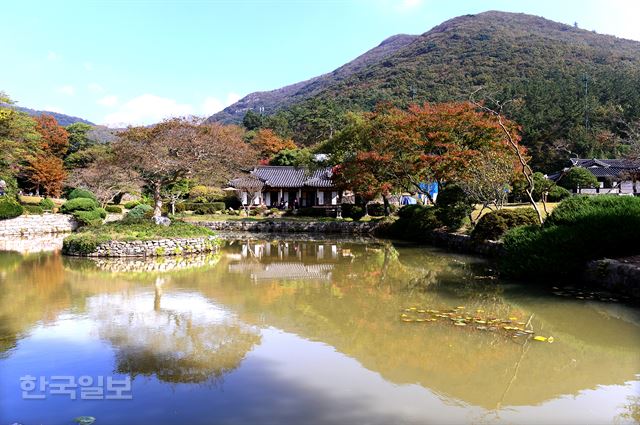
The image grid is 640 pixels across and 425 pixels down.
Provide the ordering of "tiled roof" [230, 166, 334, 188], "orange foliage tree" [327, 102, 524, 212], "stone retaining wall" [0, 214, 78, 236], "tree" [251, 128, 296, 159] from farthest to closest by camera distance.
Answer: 1. "tree" [251, 128, 296, 159]
2. "tiled roof" [230, 166, 334, 188]
3. "stone retaining wall" [0, 214, 78, 236]
4. "orange foliage tree" [327, 102, 524, 212]

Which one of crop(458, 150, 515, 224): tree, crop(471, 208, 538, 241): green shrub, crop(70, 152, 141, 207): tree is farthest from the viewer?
crop(70, 152, 141, 207): tree

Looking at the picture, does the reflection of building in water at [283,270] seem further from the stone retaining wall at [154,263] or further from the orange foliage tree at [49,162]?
the orange foliage tree at [49,162]

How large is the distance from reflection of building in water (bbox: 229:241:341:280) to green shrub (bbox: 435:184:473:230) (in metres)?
4.72

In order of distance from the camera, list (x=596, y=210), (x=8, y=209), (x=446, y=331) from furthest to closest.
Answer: (x=8, y=209)
(x=596, y=210)
(x=446, y=331)

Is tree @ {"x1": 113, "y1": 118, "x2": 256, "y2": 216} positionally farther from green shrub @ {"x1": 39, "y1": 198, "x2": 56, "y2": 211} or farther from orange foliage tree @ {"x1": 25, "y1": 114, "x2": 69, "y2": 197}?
orange foliage tree @ {"x1": 25, "y1": 114, "x2": 69, "y2": 197}

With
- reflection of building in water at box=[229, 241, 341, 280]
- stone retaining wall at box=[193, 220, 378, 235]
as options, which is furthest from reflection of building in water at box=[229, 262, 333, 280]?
stone retaining wall at box=[193, 220, 378, 235]

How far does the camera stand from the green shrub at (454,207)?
18938mm

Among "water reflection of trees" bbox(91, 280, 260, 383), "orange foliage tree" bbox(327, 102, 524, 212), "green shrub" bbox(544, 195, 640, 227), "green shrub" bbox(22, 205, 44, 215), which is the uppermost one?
"orange foliage tree" bbox(327, 102, 524, 212)

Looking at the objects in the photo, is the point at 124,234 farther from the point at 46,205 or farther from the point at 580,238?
the point at 46,205

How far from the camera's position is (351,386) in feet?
16.1

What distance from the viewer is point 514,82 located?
69.2 meters

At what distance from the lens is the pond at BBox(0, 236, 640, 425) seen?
172 inches

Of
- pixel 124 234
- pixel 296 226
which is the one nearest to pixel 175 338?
pixel 124 234

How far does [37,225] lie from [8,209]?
5.57ft
